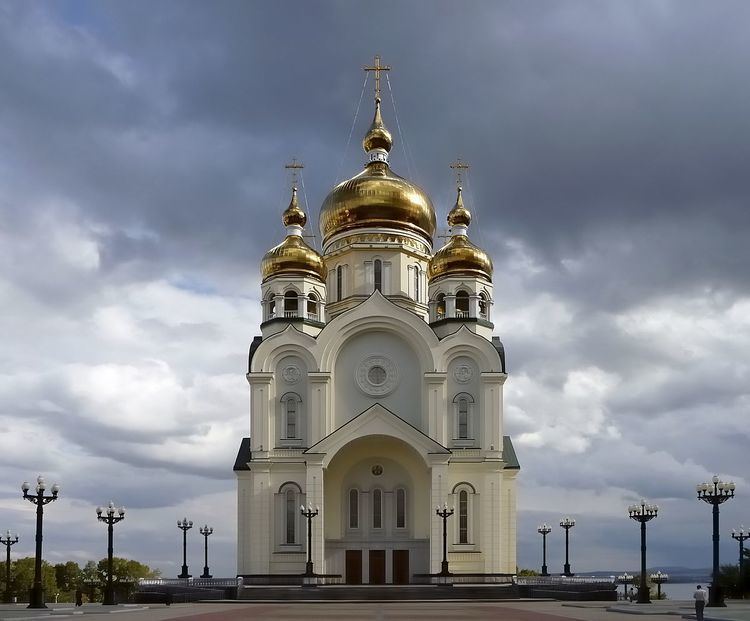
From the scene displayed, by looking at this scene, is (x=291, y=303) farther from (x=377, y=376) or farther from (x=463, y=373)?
(x=463, y=373)

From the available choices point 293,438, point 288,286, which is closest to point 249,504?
point 293,438

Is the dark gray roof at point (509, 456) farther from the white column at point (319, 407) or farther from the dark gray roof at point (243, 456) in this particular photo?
the dark gray roof at point (243, 456)

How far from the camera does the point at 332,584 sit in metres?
44.7

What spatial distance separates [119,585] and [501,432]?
21.1 meters

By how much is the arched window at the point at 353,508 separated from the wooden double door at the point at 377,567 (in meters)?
1.22

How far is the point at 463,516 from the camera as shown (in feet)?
152

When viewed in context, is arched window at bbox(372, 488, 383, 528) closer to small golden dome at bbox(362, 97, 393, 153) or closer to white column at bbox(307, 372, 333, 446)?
white column at bbox(307, 372, 333, 446)

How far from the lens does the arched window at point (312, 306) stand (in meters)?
50.5

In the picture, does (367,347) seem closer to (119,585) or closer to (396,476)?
(396,476)

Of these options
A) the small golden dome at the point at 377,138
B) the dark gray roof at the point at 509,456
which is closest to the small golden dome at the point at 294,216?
the small golden dome at the point at 377,138

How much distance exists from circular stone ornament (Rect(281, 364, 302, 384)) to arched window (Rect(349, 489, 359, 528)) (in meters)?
5.57

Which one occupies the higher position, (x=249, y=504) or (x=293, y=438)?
(x=293, y=438)

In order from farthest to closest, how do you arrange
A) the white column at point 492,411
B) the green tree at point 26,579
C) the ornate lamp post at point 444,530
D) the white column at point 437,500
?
the green tree at point 26,579
the white column at point 492,411
the white column at point 437,500
the ornate lamp post at point 444,530

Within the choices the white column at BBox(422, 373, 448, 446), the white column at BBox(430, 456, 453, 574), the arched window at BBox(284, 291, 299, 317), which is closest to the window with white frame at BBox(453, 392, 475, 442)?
the white column at BBox(422, 373, 448, 446)
